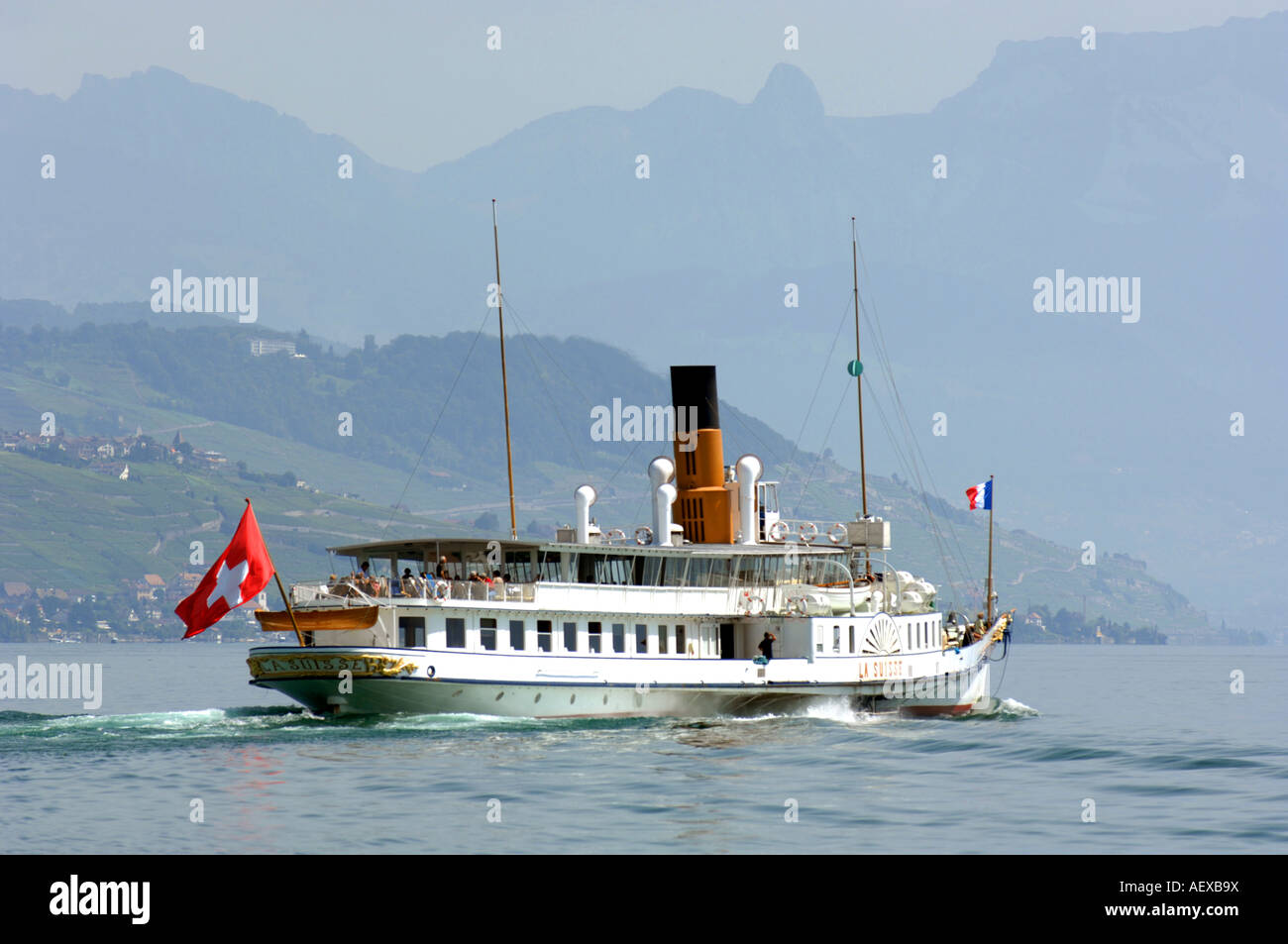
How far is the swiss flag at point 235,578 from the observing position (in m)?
45.0

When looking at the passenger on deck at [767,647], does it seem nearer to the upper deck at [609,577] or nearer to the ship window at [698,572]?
the upper deck at [609,577]

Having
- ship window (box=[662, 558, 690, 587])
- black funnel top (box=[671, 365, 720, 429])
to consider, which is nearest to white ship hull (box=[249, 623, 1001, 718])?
ship window (box=[662, 558, 690, 587])

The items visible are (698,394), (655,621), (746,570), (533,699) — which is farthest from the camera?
(698,394)

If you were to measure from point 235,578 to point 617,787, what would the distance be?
13065 mm

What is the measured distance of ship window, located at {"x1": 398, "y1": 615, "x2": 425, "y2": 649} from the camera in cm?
4812

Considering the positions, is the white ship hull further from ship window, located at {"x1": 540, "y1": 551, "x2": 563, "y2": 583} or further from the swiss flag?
ship window, located at {"x1": 540, "y1": 551, "x2": 563, "y2": 583}

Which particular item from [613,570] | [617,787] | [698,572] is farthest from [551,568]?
[617,787]

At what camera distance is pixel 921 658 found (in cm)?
5888

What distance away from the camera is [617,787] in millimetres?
38562

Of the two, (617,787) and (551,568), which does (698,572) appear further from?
(617,787)

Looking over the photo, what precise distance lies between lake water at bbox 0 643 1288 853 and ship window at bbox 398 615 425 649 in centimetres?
228
